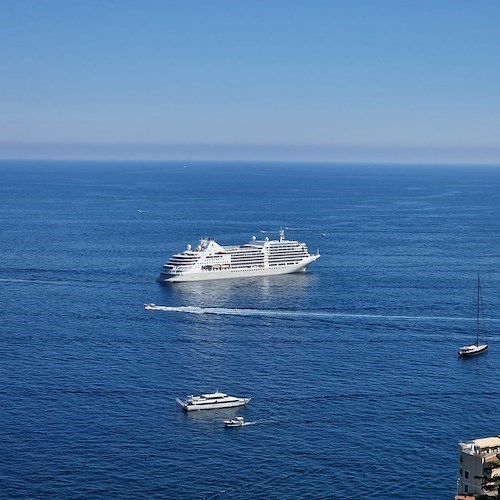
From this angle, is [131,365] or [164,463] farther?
[131,365]

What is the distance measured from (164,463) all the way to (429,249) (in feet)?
366

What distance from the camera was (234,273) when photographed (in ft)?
472

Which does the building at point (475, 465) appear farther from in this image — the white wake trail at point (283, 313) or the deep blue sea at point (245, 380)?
the white wake trail at point (283, 313)

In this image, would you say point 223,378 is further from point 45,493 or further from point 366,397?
point 45,493

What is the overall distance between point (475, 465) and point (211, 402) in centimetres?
2838

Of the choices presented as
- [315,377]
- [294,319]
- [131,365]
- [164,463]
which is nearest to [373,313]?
[294,319]

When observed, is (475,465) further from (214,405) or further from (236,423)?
(214,405)

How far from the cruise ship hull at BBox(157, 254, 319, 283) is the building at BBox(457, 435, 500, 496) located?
84701mm

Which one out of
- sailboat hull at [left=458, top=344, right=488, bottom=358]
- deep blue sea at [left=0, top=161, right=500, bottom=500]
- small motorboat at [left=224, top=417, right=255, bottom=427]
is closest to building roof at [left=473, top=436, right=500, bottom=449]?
deep blue sea at [left=0, top=161, right=500, bottom=500]

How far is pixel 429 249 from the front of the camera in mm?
169125

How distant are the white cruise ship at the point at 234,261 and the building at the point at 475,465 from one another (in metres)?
84.7

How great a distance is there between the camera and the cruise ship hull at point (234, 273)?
447 feet

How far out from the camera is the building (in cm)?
5328

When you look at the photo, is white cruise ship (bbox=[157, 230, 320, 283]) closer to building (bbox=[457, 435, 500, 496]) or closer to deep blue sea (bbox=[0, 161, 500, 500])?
deep blue sea (bbox=[0, 161, 500, 500])
